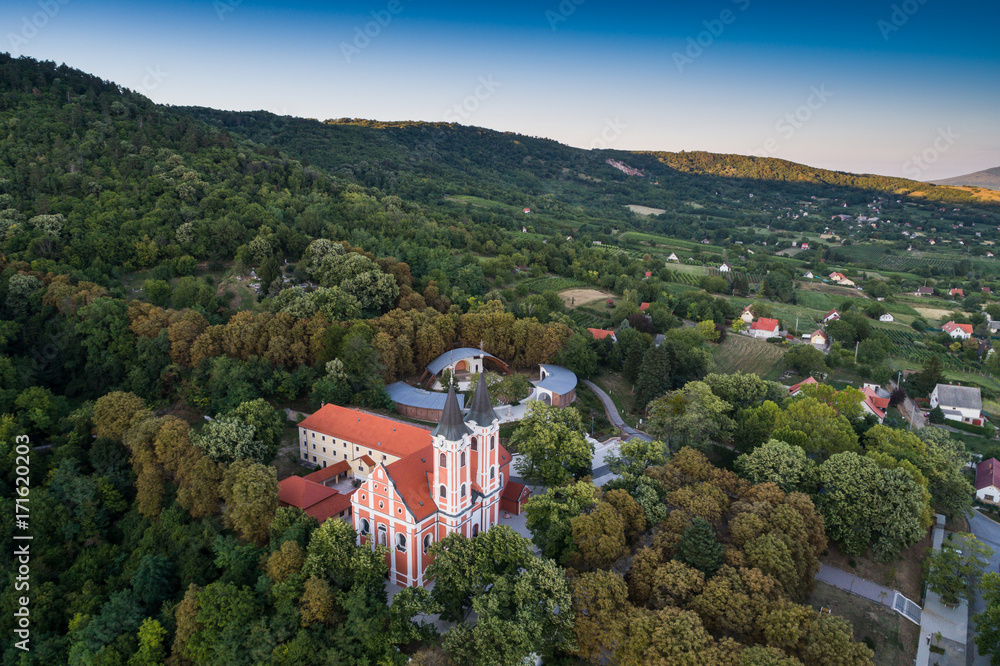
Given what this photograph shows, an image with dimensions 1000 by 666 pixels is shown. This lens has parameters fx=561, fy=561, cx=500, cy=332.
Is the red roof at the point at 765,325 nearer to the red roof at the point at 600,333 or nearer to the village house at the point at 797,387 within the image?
the village house at the point at 797,387

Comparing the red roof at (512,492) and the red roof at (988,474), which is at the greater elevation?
the red roof at (512,492)

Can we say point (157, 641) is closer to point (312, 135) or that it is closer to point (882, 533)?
point (882, 533)

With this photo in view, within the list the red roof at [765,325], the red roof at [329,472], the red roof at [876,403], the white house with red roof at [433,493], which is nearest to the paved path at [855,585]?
the white house with red roof at [433,493]

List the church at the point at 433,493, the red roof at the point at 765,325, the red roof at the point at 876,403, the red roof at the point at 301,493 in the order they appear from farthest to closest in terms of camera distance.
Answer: the red roof at the point at 765,325 < the red roof at the point at 876,403 < the red roof at the point at 301,493 < the church at the point at 433,493

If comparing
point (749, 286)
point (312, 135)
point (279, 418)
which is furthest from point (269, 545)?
point (312, 135)

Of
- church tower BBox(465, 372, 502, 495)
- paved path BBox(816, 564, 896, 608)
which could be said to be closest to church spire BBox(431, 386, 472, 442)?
church tower BBox(465, 372, 502, 495)

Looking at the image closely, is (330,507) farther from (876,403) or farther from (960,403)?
(960,403)

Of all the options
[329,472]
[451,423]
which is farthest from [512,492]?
[329,472]

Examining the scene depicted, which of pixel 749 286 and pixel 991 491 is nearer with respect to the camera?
pixel 991 491
